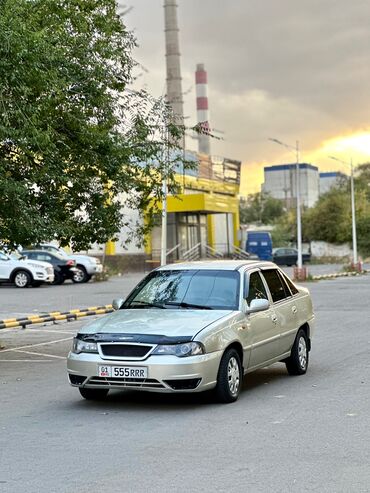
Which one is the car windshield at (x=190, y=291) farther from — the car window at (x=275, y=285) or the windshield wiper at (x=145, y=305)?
the car window at (x=275, y=285)

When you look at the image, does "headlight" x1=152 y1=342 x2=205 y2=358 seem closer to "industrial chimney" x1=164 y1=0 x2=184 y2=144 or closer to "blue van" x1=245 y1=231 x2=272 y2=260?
"blue van" x1=245 y1=231 x2=272 y2=260

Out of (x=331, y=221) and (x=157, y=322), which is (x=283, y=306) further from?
(x=331, y=221)

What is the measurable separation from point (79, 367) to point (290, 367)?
359cm

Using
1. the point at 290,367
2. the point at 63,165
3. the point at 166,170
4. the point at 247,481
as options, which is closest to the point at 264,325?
the point at 290,367

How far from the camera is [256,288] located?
11.5m

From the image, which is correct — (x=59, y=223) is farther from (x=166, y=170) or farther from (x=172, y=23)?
(x=172, y=23)

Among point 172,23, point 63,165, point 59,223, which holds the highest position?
point 172,23

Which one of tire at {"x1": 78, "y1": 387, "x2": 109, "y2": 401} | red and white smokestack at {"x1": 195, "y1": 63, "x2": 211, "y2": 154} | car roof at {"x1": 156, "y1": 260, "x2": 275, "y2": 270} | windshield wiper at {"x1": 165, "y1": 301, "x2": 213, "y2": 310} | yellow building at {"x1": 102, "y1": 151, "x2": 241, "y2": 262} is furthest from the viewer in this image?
red and white smokestack at {"x1": 195, "y1": 63, "x2": 211, "y2": 154}

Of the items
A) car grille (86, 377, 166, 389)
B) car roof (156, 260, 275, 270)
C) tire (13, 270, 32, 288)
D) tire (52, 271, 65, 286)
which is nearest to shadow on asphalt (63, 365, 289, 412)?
car grille (86, 377, 166, 389)

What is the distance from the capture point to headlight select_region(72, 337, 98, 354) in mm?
9906

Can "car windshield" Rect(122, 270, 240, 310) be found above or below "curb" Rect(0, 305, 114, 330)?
above

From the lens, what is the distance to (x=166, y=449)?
25.4 feet

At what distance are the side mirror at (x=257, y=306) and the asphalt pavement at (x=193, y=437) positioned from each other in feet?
3.29

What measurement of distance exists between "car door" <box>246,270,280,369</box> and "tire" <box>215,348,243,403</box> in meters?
0.47
